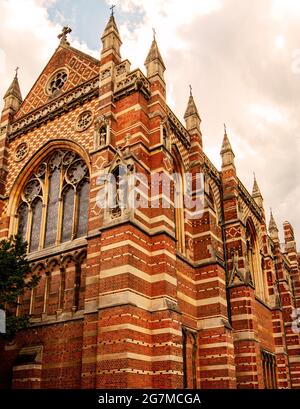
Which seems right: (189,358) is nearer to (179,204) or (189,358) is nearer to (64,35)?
(179,204)

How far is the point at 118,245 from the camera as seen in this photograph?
14.9m

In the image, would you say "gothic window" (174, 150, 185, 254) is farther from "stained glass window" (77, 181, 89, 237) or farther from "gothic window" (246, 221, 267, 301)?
"gothic window" (246, 221, 267, 301)

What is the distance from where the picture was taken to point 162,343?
47.3 ft

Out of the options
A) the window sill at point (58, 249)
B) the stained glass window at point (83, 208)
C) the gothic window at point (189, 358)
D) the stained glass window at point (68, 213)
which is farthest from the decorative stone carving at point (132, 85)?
the gothic window at point (189, 358)

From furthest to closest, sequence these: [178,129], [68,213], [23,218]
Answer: [178,129] < [23,218] < [68,213]

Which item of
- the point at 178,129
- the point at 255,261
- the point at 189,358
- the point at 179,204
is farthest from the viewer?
the point at 255,261

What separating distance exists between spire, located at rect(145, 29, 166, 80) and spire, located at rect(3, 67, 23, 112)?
8273 millimetres

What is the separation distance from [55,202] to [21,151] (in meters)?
3.98

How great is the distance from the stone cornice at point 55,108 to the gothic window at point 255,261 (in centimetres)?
1335

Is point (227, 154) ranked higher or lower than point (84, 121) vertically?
higher

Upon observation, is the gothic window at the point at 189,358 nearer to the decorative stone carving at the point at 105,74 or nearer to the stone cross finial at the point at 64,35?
the decorative stone carving at the point at 105,74

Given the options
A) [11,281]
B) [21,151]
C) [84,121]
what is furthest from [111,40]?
[11,281]

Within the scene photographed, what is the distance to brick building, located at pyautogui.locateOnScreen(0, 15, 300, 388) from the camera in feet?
47.4

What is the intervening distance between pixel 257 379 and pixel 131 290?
909cm
